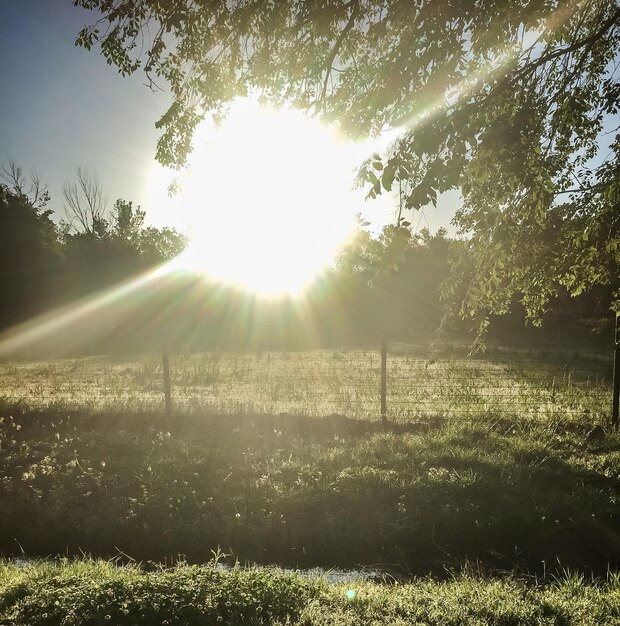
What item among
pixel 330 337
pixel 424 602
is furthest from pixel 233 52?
pixel 330 337

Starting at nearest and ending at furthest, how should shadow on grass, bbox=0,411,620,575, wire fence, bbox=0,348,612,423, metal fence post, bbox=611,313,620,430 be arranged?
shadow on grass, bbox=0,411,620,575 < metal fence post, bbox=611,313,620,430 < wire fence, bbox=0,348,612,423

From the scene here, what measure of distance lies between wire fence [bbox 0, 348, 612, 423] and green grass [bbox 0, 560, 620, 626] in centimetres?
563

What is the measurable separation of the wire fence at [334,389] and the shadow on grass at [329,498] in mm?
1682

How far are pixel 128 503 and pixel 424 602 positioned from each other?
4089 millimetres

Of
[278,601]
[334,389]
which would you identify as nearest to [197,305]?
[334,389]

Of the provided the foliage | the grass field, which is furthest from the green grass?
the foliage

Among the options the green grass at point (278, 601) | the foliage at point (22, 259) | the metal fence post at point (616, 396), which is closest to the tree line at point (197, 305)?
the foliage at point (22, 259)

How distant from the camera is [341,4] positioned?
15.6ft

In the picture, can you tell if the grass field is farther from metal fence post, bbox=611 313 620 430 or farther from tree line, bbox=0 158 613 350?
tree line, bbox=0 158 613 350

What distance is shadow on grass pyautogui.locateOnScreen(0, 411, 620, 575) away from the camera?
5.81 meters

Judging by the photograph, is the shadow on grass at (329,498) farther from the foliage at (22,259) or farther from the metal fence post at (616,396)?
the foliage at (22,259)

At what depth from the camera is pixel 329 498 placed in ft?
A: 22.0

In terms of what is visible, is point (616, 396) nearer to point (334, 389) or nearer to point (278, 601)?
point (334, 389)

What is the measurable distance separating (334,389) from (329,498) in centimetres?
678
